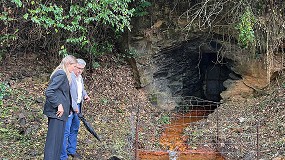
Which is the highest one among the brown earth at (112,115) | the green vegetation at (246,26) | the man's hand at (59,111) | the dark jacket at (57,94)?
the green vegetation at (246,26)

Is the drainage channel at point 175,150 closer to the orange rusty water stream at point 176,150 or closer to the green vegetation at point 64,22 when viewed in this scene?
the orange rusty water stream at point 176,150

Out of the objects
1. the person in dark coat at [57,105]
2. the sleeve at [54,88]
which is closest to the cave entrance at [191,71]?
the person in dark coat at [57,105]

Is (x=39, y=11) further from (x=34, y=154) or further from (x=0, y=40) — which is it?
(x=34, y=154)

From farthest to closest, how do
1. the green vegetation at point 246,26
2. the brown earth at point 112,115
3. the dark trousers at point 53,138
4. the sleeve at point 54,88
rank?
the green vegetation at point 246,26 → the brown earth at point 112,115 → the dark trousers at point 53,138 → the sleeve at point 54,88

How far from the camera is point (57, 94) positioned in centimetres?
442

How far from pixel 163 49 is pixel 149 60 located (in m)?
0.54

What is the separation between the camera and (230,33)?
855 cm

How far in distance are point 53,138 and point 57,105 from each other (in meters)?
0.51

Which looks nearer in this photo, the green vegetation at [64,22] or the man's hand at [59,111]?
the man's hand at [59,111]

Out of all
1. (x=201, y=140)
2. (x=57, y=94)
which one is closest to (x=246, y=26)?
(x=201, y=140)

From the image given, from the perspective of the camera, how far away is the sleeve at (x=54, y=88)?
171 inches

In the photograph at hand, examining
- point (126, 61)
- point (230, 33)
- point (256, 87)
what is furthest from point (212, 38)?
point (126, 61)

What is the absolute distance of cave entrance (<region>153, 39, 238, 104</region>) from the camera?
Result: 967 cm

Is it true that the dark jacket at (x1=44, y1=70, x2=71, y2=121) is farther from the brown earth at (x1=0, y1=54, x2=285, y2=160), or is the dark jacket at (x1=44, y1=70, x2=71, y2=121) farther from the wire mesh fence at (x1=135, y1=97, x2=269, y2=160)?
the wire mesh fence at (x1=135, y1=97, x2=269, y2=160)
